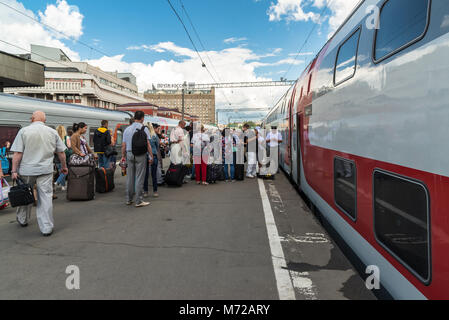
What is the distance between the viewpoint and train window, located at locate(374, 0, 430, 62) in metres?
2.01

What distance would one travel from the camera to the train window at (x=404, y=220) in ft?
6.29

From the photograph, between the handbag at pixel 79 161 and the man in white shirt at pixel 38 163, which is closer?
the man in white shirt at pixel 38 163

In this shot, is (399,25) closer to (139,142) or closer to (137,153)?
(139,142)

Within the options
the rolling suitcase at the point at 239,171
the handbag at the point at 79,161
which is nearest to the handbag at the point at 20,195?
the handbag at the point at 79,161

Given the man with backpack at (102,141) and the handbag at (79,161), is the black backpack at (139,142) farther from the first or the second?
the man with backpack at (102,141)

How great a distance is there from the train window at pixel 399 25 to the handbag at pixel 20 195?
5.13 metres

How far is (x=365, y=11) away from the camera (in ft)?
10.4

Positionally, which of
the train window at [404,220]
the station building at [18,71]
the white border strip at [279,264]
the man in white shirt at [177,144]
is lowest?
the white border strip at [279,264]

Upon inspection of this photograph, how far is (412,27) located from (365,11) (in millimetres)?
1272

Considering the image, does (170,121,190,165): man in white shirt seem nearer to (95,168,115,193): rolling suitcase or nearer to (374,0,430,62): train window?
(95,168,115,193): rolling suitcase

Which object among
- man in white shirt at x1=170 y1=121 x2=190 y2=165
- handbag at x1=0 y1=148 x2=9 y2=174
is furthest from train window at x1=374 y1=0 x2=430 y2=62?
handbag at x1=0 y1=148 x2=9 y2=174

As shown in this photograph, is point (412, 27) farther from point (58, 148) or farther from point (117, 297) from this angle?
point (58, 148)

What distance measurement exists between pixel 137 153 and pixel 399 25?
5.19 m
